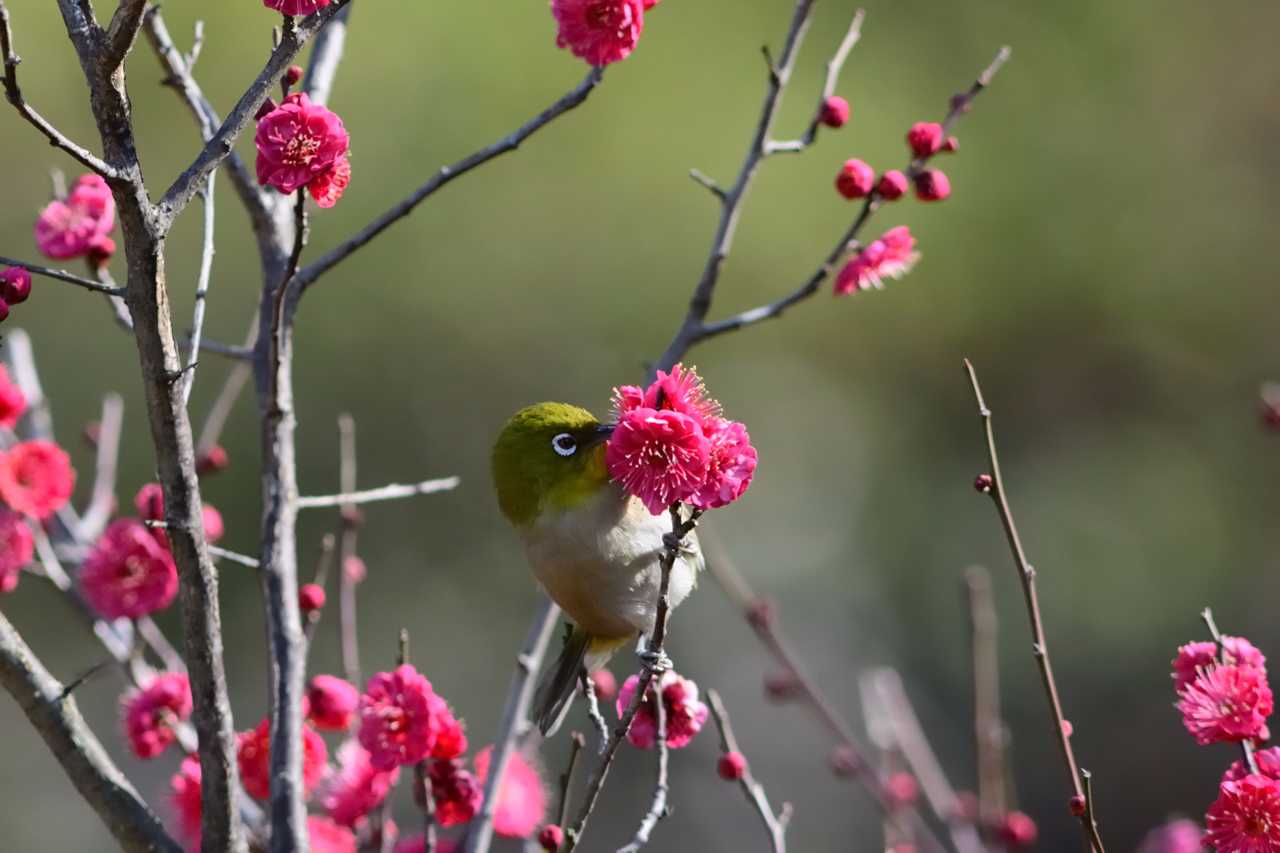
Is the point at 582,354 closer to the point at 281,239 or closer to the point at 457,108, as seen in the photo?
the point at 457,108

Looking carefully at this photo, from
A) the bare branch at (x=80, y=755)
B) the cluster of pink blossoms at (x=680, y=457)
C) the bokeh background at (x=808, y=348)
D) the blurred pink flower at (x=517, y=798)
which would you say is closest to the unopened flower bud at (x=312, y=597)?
the blurred pink flower at (x=517, y=798)

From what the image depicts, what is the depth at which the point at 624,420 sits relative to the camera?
1.29m

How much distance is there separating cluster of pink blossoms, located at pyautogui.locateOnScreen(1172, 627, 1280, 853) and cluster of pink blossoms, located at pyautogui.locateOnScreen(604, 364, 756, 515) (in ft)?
1.57

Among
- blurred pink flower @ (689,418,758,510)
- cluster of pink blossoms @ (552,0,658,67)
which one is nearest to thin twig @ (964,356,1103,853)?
blurred pink flower @ (689,418,758,510)

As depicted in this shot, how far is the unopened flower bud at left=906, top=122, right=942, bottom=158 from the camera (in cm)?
210

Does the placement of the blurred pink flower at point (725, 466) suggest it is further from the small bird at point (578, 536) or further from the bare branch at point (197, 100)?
the bare branch at point (197, 100)

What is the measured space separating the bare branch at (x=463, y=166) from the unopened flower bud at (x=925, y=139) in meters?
0.59

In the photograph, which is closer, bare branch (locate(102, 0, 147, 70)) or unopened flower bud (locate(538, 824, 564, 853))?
bare branch (locate(102, 0, 147, 70))

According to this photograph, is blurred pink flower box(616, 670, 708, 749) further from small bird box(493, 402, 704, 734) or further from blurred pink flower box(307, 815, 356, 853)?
blurred pink flower box(307, 815, 356, 853)

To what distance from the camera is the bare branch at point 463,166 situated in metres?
1.66

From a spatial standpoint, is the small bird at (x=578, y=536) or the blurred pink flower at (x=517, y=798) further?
the blurred pink flower at (x=517, y=798)

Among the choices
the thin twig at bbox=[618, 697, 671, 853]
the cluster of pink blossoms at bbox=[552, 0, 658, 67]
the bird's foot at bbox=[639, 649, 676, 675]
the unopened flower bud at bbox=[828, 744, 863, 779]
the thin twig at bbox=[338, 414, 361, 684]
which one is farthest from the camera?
the unopened flower bud at bbox=[828, 744, 863, 779]

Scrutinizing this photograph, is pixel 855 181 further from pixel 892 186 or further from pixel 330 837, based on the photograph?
pixel 330 837

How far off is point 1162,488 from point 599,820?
9.60 feet
